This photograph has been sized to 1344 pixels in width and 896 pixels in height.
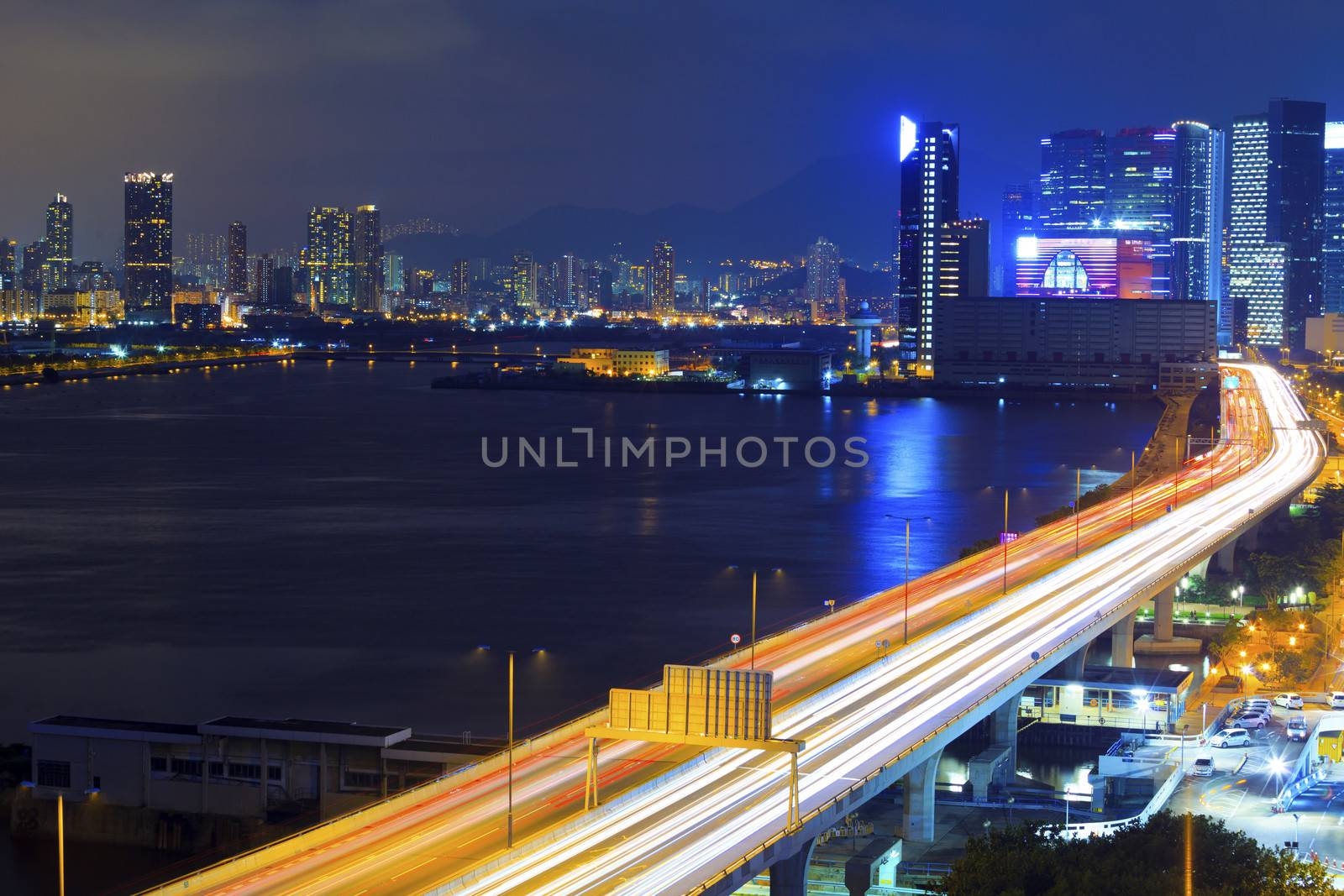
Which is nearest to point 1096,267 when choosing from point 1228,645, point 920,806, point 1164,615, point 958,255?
point 958,255

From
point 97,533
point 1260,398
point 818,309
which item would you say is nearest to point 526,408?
point 1260,398

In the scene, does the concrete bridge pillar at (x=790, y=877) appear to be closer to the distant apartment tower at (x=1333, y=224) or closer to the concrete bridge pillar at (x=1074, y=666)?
the concrete bridge pillar at (x=1074, y=666)

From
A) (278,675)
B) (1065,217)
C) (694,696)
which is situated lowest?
(278,675)

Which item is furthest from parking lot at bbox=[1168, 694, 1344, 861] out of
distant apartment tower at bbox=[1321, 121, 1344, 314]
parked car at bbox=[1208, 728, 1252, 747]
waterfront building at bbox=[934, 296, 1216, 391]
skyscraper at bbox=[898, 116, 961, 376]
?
distant apartment tower at bbox=[1321, 121, 1344, 314]

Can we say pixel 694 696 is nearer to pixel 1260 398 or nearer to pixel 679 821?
pixel 679 821

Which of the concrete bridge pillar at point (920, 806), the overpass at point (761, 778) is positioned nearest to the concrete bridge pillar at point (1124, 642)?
the overpass at point (761, 778)

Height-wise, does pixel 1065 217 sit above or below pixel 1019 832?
above

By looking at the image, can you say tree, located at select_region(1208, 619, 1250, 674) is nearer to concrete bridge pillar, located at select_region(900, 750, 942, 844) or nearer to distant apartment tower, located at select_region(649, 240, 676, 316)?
concrete bridge pillar, located at select_region(900, 750, 942, 844)
